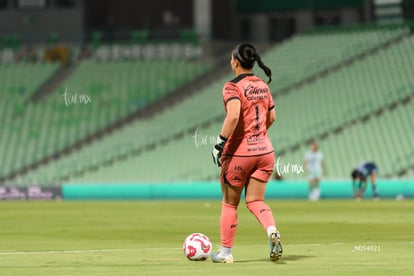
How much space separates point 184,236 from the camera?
2122 centimetres

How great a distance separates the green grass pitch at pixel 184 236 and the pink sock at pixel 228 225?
34 cm

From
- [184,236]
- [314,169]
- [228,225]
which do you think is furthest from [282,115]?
[228,225]

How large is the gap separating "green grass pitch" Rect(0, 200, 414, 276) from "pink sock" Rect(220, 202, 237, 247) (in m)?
0.34

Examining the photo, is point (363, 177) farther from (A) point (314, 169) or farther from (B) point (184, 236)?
(B) point (184, 236)

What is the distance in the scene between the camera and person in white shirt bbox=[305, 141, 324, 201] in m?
39.7

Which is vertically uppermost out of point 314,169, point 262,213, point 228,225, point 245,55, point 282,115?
point 282,115

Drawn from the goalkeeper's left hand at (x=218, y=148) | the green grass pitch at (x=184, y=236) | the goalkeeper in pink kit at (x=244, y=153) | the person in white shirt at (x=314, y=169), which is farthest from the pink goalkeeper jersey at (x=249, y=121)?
the person in white shirt at (x=314, y=169)

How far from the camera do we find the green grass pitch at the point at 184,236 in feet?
44.5

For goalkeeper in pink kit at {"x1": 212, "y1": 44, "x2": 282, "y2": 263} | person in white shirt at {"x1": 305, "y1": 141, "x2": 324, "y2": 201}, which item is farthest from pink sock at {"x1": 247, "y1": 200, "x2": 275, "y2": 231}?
person in white shirt at {"x1": 305, "y1": 141, "x2": 324, "y2": 201}

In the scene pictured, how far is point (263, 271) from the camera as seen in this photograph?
12984mm

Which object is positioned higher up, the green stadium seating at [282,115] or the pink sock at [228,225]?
the green stadium seating at [282,115]

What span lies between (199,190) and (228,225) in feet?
91.3

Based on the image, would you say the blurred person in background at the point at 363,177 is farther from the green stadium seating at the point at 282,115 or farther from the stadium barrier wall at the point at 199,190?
the green stadium seating at the point at 282,115

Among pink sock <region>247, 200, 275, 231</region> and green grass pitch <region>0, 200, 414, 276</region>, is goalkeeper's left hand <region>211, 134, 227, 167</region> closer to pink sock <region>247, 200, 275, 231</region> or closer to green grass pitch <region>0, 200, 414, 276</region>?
pink sock <region>247, 200, 275, 231</region>
